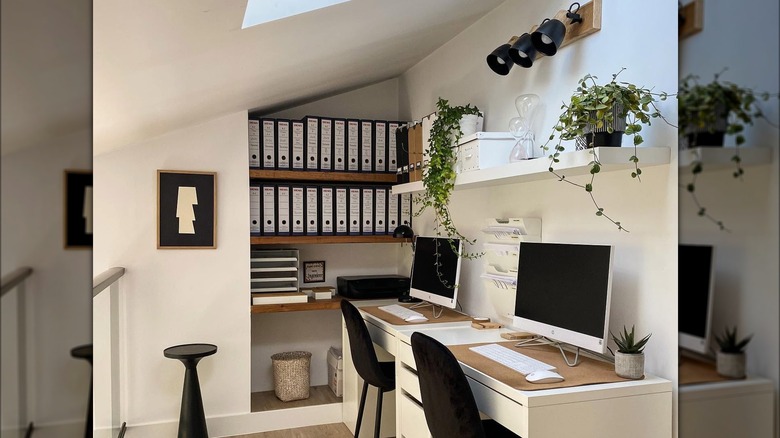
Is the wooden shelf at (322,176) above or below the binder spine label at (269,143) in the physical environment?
below

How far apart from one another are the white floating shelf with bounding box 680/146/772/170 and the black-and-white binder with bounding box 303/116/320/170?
3595mm

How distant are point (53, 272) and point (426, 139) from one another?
3.12 meters

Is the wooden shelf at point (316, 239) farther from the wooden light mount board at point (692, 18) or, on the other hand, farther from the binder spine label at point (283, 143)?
the wooden light mount board at point (692, 18)

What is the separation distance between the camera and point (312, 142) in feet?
12.4

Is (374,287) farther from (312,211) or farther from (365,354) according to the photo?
(365,354)

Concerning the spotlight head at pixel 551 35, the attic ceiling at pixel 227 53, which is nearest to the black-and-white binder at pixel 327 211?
the attic ceiling at pixel 227 53

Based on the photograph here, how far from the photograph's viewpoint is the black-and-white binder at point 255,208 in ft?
11.9

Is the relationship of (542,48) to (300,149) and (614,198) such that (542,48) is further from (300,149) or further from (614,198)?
(300,149)

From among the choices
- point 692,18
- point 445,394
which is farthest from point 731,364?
point 445,394

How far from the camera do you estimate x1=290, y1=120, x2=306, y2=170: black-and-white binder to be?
3742mm

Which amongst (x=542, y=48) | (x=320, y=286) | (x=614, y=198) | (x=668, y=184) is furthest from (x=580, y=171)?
(x=320, y=286)

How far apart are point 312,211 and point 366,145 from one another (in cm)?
60

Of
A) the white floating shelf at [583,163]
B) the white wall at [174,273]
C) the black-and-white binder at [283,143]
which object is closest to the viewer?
the white floating shelf at [583,163]

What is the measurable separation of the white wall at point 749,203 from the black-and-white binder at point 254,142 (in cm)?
358
